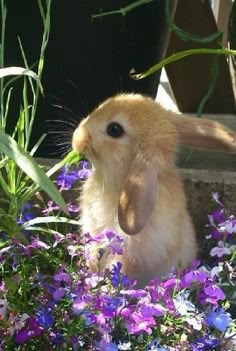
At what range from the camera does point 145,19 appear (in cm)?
191

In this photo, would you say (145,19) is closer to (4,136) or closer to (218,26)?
(218,26)

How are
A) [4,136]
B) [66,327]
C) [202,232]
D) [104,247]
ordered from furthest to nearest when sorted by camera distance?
1. [202,232]
2. [104,247]
3. [66,327]
4. [4,136]

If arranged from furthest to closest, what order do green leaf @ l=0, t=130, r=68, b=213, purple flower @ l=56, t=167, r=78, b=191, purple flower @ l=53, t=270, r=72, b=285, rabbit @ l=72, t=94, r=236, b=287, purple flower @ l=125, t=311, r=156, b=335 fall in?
purple flower @ l=56, t=167, r=78, b=191, rabbit @ l=72, t=94, r=236, b=287, purple flower @ l=53, t=270, r=72, b=285, purple flower @ l=125, t=311, r=156, b=335, green leaf @ l=0, t=130, r=68, b=213

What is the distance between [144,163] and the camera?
1429mm

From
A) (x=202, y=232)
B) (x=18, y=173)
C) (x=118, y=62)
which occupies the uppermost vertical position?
(x=118, y=62)

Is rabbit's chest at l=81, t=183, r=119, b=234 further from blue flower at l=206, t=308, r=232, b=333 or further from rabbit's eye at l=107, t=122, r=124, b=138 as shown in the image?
blue flower at l=206, t=308, r=232, b=333

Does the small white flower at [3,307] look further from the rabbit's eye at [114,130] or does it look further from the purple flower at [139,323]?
the rabbit's eye at [114,130]

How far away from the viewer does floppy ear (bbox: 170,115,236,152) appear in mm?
1487

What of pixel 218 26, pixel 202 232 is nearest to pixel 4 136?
pixel 202 232

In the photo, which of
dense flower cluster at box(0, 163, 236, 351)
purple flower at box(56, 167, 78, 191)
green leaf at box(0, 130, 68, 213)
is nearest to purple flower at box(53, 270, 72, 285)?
dense flower cluster at box(0, 163, 236, 351)

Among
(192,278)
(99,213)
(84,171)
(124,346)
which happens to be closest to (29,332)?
(124,346)

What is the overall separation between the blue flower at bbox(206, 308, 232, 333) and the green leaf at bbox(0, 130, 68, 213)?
0.34m

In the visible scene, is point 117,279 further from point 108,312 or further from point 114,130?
point 114,130

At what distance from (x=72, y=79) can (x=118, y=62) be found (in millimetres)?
131
